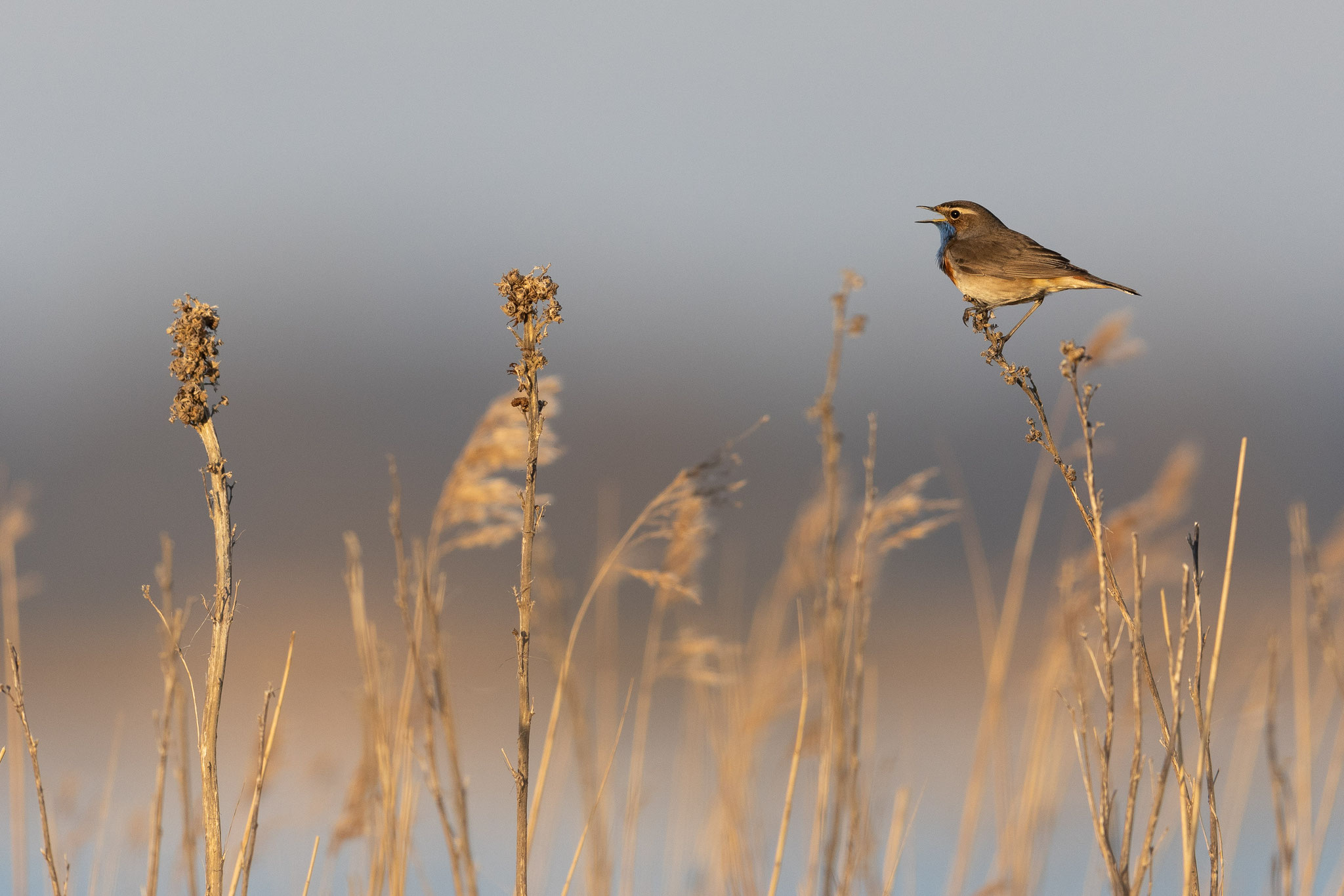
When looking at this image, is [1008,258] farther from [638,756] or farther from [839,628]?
[839,628]

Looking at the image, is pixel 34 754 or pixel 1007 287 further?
pixel 1007 287

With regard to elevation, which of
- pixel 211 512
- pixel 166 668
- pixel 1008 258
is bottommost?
pixel 166 668

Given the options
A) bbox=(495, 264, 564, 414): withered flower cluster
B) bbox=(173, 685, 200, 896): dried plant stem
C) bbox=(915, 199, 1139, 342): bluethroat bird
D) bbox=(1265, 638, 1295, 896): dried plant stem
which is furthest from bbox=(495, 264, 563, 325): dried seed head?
bbox=(915, 199, 1139, 342): bluethroat bird

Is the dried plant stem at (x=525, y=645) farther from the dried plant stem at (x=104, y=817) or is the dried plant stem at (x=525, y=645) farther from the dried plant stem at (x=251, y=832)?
the dried plant stem at (x=104, y=817)

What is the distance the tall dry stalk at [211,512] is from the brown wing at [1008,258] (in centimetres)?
330

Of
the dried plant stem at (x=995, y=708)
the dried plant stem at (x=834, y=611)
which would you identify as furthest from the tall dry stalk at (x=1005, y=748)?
the dried plant stem at (x=834, y=611)

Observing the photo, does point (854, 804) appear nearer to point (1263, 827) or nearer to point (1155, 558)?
point (1155, 558)

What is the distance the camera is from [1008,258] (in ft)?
15.0

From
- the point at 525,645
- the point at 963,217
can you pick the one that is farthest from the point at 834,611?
the point at 963,217

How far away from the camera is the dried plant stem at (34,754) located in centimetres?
190

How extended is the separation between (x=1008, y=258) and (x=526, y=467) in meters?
3.28

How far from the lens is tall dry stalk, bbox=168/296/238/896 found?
5.85 ft

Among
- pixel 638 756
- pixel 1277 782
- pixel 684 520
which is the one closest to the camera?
pixel 1277 782

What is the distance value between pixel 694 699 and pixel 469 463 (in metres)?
2.30
